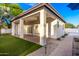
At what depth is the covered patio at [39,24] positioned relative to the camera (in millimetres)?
3373

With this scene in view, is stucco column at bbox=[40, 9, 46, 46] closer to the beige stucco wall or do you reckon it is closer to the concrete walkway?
the beige stucco wall

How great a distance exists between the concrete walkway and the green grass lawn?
23 cm

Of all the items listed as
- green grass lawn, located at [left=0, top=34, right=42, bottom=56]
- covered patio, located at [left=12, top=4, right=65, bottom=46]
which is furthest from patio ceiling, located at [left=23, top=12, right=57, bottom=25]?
green grass lawn, located at [left=0, top=34, right=42, bottom=56]

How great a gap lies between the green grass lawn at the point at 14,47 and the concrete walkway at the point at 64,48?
0.23 meters

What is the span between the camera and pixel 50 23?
3.37 metres

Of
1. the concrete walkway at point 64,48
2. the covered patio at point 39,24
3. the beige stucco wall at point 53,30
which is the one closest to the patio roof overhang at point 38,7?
the covered patio at point 39,24

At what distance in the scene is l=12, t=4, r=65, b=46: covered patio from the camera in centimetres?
337

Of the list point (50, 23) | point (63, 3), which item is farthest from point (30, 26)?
point (63, 3)

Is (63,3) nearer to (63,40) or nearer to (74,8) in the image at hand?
(74,8)

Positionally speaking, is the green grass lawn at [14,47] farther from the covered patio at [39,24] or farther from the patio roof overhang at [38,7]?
the patio roof overhang at [38,7]

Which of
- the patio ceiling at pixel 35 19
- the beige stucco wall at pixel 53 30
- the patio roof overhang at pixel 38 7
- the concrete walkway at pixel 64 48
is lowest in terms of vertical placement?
the concrete walkway at pixel 64 48

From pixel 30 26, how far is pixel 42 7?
0.28 m

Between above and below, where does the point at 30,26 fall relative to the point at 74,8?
below

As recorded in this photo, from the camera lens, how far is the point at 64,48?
342 cm
